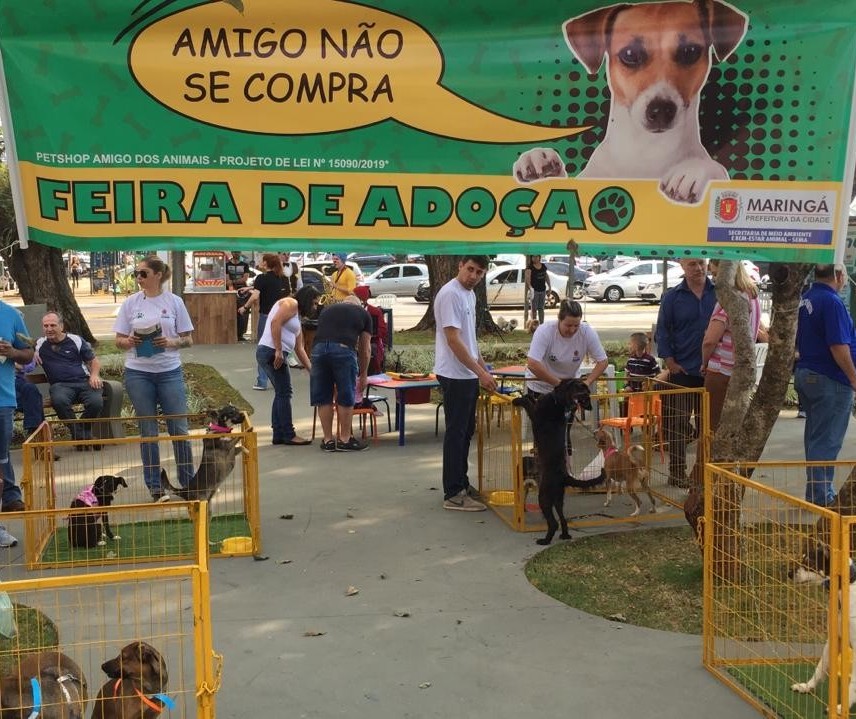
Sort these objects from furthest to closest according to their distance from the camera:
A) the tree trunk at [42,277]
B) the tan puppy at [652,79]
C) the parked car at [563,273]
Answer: the parked car at [563,273] → the tree trunk at [42,277] → the tan puppy at [652,79]

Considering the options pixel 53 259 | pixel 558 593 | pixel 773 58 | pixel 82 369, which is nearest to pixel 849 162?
pixel 773 58

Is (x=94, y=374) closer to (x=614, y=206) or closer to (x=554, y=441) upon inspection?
(x=554, y=441)

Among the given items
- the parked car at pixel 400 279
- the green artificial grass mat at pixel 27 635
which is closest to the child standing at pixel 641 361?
the green artificial grass mat at pixel 27 635

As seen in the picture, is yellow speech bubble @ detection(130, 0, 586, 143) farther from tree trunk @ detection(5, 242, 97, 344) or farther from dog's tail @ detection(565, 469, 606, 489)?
tree trunk @ detection(5, 242, 97, 344)

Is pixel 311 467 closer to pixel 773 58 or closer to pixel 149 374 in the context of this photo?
pixel 149 374

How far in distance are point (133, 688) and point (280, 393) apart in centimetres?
673

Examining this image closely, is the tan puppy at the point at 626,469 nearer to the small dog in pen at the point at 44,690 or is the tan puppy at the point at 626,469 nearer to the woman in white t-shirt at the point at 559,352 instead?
the woman in white t-shirt at the point at 559,352

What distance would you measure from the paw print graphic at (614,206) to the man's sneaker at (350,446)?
5413 millimetres

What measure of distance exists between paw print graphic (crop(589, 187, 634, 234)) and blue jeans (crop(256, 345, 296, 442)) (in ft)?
18.3

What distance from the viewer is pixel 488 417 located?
8430 mm

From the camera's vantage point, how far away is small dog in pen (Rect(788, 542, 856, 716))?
3922 mm

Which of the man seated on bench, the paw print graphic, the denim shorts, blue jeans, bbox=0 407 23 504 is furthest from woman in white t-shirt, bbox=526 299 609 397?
the man seated on bench

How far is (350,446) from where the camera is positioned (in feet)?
33.5

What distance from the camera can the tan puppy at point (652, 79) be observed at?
521 cm
